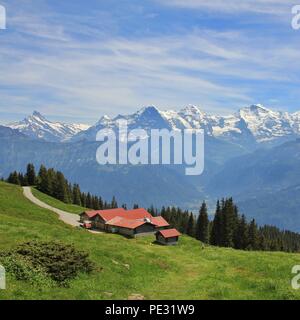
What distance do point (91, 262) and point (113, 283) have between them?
3.39 meters

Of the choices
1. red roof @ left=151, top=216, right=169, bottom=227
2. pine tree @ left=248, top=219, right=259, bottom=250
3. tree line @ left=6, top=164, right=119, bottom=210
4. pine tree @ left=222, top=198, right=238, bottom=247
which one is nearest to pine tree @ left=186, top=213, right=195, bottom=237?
pine tree @ left=222, top=198, right=238, bottom=247

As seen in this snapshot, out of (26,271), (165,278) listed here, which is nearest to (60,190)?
(165,278)

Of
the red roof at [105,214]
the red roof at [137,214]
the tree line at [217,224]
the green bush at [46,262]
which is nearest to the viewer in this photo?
the green bush at [46,262]

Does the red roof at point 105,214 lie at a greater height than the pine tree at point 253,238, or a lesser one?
greater

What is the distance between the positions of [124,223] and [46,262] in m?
77.2

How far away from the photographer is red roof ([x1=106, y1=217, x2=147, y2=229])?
105188 mm

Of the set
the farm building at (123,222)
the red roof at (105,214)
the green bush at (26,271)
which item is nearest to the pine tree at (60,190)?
the farm building at (123,222)

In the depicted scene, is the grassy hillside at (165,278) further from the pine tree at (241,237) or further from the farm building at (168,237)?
the pine tree at (241,237)

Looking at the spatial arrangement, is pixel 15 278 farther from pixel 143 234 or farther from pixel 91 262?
pixel 143 234

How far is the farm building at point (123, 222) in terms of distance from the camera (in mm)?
105938

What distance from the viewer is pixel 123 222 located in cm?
10956

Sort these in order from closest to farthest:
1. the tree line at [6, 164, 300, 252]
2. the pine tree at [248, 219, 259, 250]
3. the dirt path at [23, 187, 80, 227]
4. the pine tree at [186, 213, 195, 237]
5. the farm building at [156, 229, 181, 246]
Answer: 1. the farm building at [156, 229, 181, 246]
2. the dirt path at [23, 187, 80, 227]
3. the tree line at [6, 164, 300, 252]
4. the pine tree at [248, 219, 259, 250]
5. the pine tree at [186, 213, 195, 237]

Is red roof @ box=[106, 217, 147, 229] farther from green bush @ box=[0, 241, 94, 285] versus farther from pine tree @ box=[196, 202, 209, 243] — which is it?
green bush @ box=[0, 241, 94, 285]

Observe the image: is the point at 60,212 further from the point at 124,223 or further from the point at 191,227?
the point at 191,227
